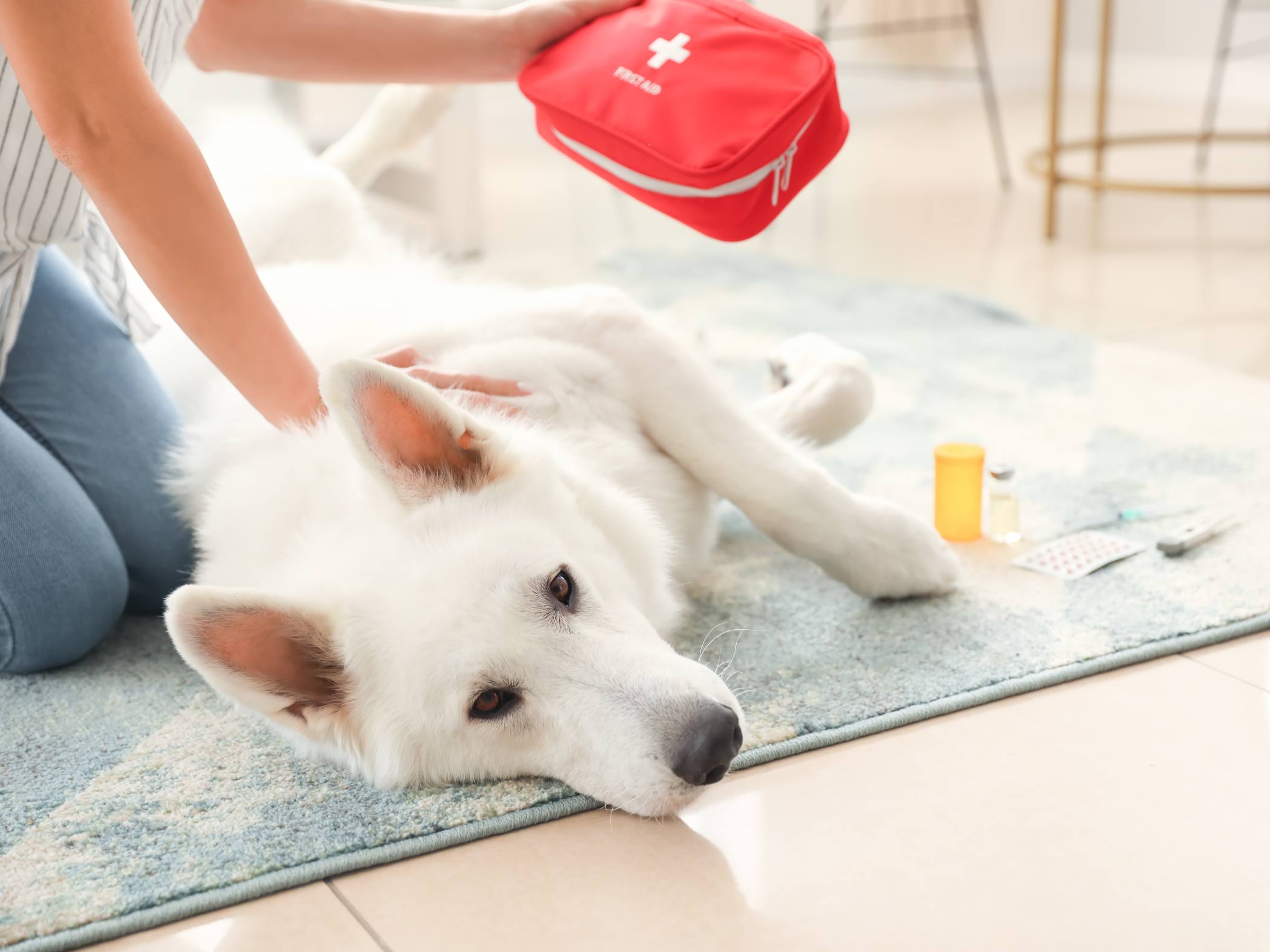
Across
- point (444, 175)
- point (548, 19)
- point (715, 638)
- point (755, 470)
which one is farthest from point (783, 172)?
point (444, 175)

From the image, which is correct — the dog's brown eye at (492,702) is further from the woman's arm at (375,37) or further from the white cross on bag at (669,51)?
the woman's arm at (375,37)

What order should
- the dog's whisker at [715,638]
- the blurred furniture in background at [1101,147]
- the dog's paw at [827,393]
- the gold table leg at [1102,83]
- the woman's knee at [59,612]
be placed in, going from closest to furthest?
the dog's whisker at [715,638], the woman's knee at [59,612], the dog's paw at [827,393], the blurred furniture in background at [1101,147], the gold table leg at [1102,83]

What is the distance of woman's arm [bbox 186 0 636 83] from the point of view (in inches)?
80.4

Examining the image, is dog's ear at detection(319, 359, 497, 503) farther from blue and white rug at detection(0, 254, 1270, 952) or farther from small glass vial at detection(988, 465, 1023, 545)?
small glass vial at detection(988, 465, 1023, 545)

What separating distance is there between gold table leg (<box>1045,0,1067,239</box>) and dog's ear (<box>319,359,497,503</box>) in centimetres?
327

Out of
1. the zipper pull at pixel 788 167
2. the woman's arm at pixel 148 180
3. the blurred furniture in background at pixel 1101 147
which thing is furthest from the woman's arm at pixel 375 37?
the blurred furniture in background at pixel 1101 147

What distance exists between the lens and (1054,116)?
13.9 ft

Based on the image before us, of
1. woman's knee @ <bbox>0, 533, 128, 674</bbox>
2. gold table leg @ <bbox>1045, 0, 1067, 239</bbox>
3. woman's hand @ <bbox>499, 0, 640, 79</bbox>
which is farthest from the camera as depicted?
gold table leg @ <bbox>1045, 0, 1067, 239</bbox>

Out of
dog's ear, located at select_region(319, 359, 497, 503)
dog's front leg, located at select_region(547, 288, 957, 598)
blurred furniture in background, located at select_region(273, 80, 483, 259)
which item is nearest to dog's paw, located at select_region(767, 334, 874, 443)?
dog's front leg, located at select_region(547, 288, 957, 598)

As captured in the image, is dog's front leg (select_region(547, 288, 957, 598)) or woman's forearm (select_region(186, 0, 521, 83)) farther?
woman's forearm (select_region(186, 0, 521, 83))

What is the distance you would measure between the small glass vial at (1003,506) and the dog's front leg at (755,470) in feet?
0.80

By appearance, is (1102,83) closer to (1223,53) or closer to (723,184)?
(1223,53)

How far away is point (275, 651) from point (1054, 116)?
3648 millimetres

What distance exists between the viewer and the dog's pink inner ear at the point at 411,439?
1431mm
